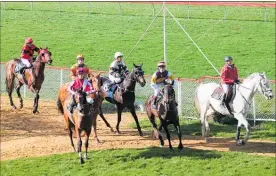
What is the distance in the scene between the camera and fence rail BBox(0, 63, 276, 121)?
2216 centimetres

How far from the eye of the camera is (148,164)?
1706cm

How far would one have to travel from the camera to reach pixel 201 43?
3928cm

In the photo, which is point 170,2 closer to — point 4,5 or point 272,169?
point 4,5

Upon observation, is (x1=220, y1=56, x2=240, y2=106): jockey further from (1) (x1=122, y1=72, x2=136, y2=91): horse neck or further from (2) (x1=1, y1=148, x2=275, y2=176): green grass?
(1) (x1=122, y1=72, x2=136, y2=91): horse neck

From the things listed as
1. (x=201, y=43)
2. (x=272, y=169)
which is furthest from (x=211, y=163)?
(x=201, y=43)

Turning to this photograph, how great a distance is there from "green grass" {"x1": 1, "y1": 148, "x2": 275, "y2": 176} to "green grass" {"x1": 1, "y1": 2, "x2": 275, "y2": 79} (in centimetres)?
1539

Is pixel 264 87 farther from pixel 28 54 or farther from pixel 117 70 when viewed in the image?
pixel 28 54

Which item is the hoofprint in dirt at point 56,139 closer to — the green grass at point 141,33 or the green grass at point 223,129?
the green grass at point 223,129

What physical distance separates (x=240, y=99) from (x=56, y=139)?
6.39 meters

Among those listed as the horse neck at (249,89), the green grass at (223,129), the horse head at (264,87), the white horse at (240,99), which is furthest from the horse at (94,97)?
the horse head at (264,87)

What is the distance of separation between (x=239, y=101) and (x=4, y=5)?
33.6 m

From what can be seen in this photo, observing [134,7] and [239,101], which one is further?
[134,7]

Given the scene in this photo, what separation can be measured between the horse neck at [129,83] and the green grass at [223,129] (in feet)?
7.97

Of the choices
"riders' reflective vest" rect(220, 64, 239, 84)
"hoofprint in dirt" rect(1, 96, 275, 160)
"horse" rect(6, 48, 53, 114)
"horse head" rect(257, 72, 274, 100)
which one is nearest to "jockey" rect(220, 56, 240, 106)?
"riders' reflective vest" rect(220, 64, 239, 84)
